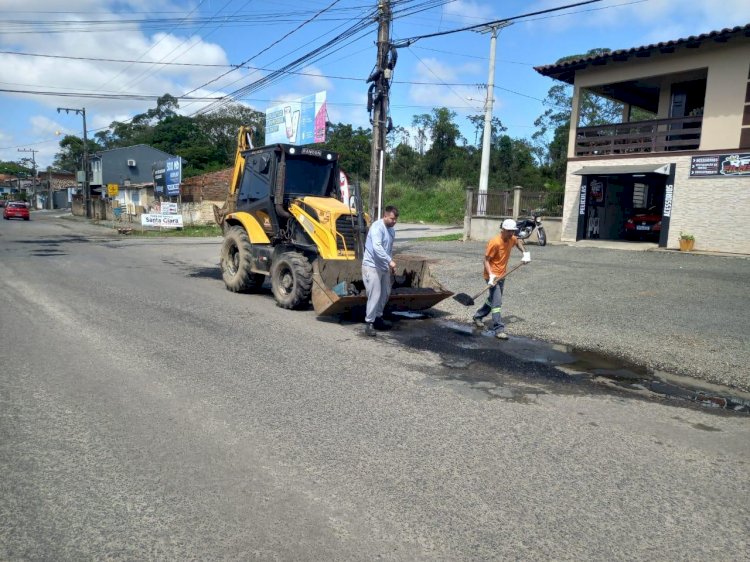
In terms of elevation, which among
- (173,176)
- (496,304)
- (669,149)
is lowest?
(496,304)

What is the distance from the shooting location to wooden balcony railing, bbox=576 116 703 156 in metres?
17.4

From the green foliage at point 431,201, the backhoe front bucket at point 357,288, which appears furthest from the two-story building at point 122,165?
the backhoe front bucket at point 357,288

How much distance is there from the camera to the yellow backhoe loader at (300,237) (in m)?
8.87

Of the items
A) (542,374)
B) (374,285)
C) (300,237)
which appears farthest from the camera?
(300,237)

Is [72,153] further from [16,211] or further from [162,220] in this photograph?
[162,220]

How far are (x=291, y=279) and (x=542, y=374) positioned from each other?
182 inches

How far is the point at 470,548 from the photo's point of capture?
2965 millimetres

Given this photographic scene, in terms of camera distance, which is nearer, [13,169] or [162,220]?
[162,220]

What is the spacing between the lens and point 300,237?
397 inches

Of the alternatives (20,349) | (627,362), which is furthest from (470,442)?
(20,349)

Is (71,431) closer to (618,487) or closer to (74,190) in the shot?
(618,487)

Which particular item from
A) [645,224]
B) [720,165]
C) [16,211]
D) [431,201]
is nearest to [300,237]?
[720,165]

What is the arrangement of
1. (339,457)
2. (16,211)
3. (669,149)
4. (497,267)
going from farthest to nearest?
(16,211) < (669,149) < (497,267) < (339,457)

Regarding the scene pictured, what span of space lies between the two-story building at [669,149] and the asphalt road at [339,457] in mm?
12740
